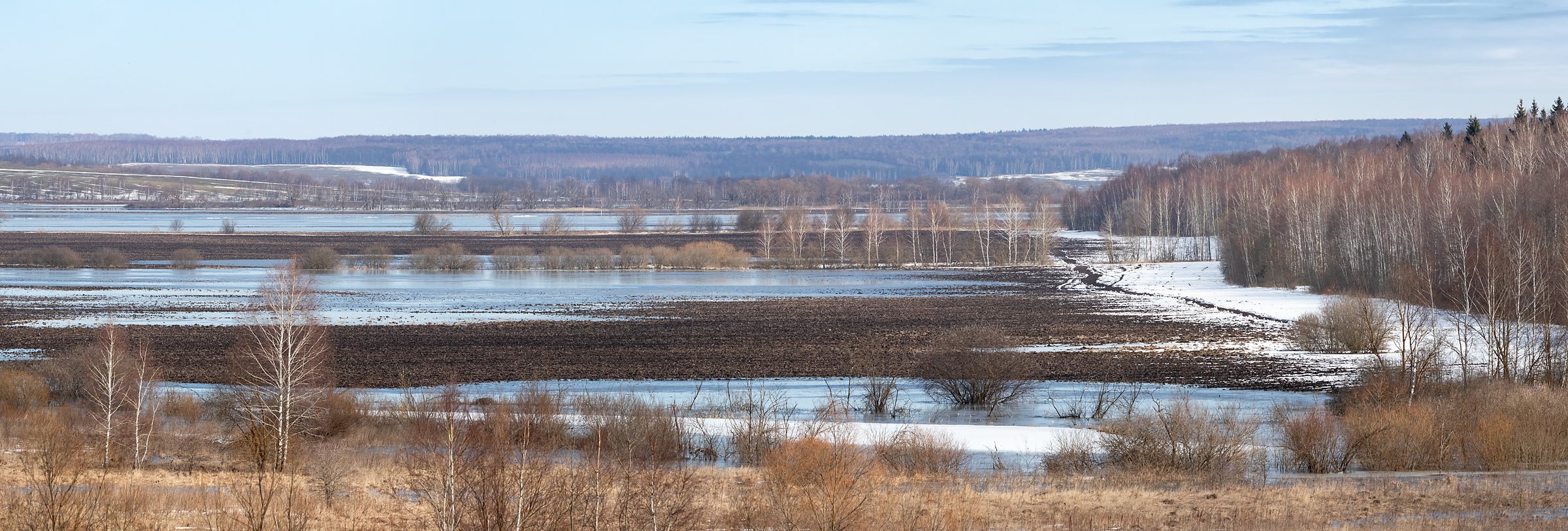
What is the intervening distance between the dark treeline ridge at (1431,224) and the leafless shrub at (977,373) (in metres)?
11.6

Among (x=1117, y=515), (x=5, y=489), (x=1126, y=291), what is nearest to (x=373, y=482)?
(x=5, y=489)

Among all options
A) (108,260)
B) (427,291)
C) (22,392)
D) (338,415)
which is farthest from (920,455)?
(108,260)

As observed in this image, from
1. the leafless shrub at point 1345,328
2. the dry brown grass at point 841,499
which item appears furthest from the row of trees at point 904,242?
the dry brown grass at point 841,499

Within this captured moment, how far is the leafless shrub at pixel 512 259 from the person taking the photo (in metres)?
86.7

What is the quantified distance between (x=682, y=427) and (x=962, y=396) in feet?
30.0

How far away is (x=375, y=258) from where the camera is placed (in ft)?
295

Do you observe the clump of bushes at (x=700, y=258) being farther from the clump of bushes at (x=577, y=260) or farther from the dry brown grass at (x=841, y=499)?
the dry brown grass at (x=841, y=499)

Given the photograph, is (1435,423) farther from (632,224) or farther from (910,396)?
(632,224)

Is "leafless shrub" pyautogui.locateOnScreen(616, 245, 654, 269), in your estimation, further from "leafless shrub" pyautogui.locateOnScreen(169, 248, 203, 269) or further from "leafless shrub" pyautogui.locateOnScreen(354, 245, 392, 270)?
"leafless shrub" pyautogui.locateOnScreen(169, 248, 203, 269)

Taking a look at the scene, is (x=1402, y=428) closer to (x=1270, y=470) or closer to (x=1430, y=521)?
(x=1270, y=470)

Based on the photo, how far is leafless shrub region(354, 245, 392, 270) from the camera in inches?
3386

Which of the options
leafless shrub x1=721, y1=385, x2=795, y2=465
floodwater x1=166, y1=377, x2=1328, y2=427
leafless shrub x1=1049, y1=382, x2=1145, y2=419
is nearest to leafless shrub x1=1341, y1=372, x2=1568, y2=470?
floodwater x1=166, y1=377, x2=1328, y2=427

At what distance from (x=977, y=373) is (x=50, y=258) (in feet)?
247

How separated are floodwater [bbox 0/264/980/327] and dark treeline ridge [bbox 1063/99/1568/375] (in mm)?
19997
